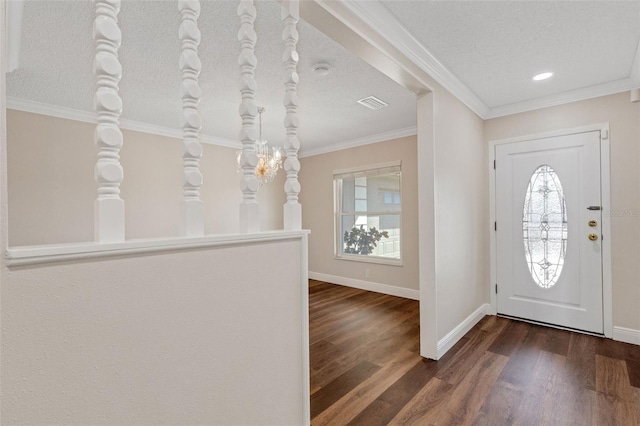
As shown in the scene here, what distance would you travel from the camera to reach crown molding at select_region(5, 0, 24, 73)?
5.48ft

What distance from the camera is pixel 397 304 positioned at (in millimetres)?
4203

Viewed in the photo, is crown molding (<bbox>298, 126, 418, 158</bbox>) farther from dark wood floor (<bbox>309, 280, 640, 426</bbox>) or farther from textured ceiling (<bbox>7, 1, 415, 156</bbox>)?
dark wood floor (<bbox>309, 280, 640, 426</bbox>)

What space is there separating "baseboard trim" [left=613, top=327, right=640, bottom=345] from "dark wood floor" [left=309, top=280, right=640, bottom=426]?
3.5 inches

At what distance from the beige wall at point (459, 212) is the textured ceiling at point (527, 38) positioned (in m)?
0.43

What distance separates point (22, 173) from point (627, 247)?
609cm

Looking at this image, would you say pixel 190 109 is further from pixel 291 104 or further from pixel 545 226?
pixel 545 226

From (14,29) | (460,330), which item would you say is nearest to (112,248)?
(14,29)

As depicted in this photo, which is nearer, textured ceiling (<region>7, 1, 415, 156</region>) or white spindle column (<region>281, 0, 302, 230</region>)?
white spindle column (<region>281, 0, 302, 230</region>)

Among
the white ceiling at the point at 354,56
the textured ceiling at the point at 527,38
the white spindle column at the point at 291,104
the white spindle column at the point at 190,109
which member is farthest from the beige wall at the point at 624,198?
the white spindle column at the point at 190,109

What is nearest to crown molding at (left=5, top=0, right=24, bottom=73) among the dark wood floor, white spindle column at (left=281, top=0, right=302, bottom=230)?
white spindle column at (left=281, top=0, right=302, bottom=230)

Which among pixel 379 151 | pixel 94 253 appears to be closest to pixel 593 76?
pixel 379 151

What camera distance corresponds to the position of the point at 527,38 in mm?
2156

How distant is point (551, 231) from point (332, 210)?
3176 mm

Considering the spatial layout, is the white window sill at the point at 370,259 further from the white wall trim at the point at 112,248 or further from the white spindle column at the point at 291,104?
the white wall trim at the point at 112,248
